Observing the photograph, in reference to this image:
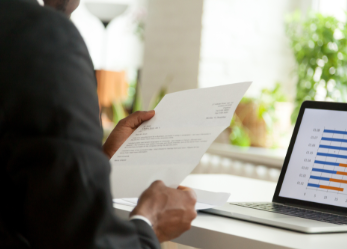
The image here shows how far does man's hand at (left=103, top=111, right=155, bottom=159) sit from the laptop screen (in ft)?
1.27

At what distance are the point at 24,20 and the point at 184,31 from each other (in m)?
2.42

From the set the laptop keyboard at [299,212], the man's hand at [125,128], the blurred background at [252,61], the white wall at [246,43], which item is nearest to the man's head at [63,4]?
the man's hand at [125,128]

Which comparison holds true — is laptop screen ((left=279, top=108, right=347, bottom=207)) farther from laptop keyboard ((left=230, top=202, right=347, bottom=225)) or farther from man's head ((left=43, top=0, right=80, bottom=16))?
man's head ((left=43, top=0, right=80, bottom=16))

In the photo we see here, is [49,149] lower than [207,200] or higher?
higher

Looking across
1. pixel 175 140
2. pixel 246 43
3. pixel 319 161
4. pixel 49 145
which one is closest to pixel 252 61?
pixel 246 43

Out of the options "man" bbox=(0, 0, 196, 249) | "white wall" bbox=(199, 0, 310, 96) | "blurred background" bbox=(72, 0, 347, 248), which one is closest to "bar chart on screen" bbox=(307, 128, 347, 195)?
"man" bbox=(0, 0, 196, 249)

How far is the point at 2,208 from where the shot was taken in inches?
24.6

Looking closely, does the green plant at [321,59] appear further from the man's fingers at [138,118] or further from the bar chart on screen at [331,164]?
the man's fingers at [138,118]

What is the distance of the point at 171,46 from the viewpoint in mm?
3105

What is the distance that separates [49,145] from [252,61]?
2.51m

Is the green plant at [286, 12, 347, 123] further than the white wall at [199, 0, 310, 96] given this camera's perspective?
No

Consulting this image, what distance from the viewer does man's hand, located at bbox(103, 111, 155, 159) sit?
3.40ft

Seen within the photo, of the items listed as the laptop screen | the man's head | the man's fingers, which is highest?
the man's head

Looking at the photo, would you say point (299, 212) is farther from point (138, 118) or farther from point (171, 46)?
point (171, 46)
